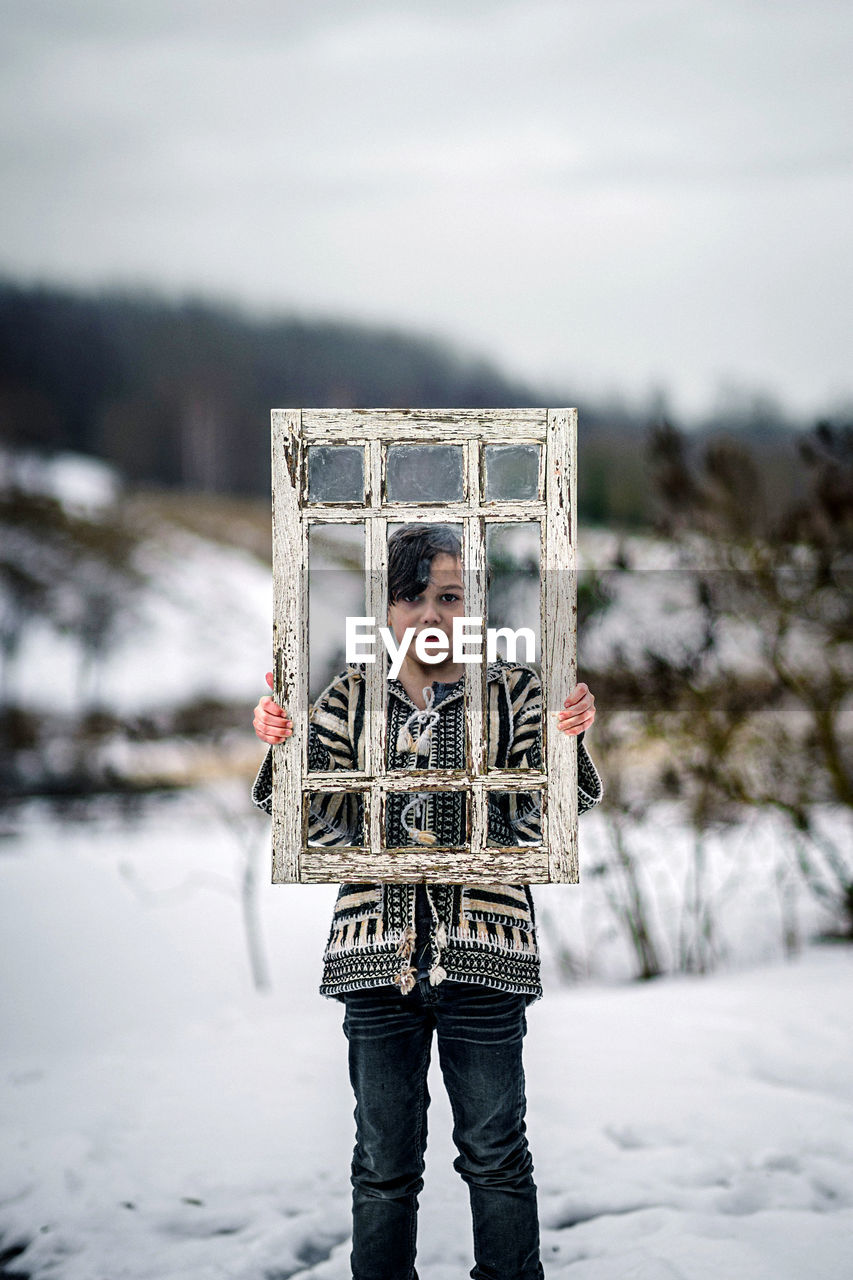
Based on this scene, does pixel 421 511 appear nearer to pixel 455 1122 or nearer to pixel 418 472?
pixel 418 472

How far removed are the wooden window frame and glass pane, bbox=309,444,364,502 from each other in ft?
0.05

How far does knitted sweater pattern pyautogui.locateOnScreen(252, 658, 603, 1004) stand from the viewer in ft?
5.70

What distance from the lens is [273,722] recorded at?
1733mm

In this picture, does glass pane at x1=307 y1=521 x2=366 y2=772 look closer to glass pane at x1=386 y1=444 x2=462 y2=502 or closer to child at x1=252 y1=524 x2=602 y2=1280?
child at x1=252 y1=524 x2=602 y2=1280

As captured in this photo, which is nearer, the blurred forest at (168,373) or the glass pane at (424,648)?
the glass pane at (424,648)

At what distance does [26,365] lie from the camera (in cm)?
3872

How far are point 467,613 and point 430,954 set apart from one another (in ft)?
2.08

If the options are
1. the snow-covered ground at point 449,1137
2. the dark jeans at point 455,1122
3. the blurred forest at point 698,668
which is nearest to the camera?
the dark jeans at point 455,1122

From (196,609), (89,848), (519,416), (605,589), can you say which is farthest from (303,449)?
(196,609)

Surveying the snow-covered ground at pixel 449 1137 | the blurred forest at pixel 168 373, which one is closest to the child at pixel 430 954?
the snow-covered ground at pixel 449 1137

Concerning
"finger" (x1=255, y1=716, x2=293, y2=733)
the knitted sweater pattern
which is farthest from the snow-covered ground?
"finger" (x1=255, y1=716, x2=293, y2=733)

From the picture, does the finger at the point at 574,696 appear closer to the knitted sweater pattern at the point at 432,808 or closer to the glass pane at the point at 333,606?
the knitted sweater pattern at the point at 432,808

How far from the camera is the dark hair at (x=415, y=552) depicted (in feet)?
5.87

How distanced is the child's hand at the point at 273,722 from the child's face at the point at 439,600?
0.26m
